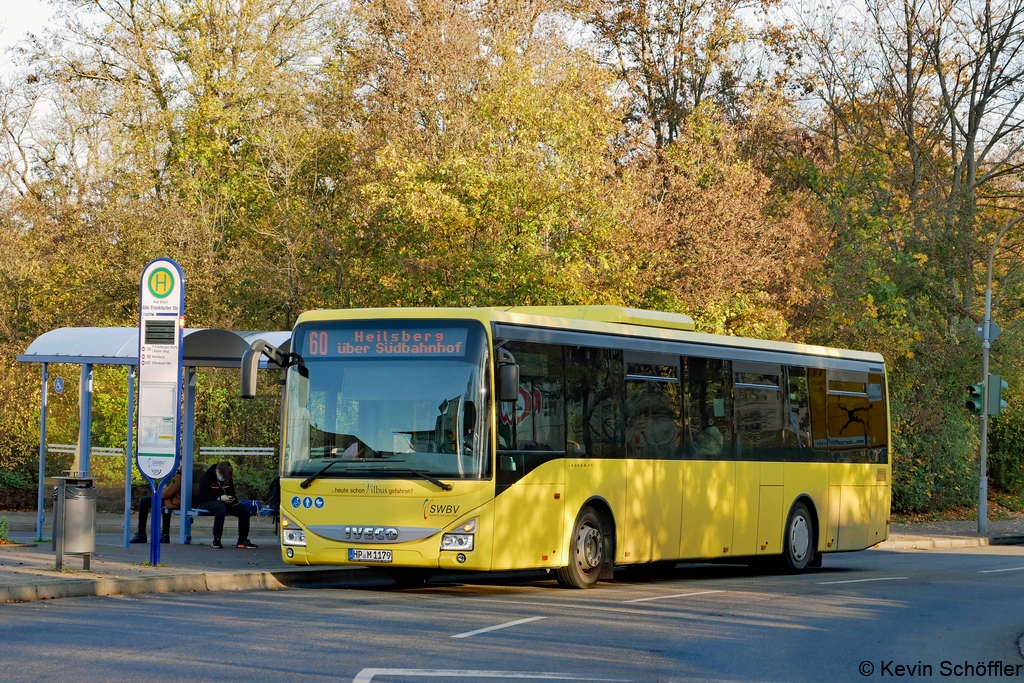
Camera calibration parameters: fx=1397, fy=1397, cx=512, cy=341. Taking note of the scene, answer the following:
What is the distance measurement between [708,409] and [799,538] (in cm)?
339

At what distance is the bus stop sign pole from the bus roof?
60.3 inches

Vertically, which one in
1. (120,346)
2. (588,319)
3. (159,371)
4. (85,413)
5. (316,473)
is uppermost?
(588,319)

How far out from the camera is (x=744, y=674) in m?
9.39

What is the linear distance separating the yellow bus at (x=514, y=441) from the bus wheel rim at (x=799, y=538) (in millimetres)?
1390

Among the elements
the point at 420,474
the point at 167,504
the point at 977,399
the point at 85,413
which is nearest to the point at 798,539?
the point at 420,474

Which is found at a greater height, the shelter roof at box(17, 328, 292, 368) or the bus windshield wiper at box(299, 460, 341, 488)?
the shelter roof at box(17, 328, 292, 368)

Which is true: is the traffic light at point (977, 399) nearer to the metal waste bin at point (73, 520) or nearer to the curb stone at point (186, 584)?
the curb stone at point (186, 584)

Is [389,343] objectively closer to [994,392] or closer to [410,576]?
[410,576]

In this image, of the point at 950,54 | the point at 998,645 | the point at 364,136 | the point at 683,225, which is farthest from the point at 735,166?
the point at 998,645

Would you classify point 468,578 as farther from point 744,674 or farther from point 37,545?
point 744,674

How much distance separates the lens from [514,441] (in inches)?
587

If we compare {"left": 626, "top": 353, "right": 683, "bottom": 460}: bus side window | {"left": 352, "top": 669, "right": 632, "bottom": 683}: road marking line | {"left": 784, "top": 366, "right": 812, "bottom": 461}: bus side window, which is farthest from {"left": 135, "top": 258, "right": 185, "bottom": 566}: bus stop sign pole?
{"left": 784, "top": 366, "right": 812, "bottom": 461}: bus side window

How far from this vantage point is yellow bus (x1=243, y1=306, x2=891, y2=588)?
14508 millimetres

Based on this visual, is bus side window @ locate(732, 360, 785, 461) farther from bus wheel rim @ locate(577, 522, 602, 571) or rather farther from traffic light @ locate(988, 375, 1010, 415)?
traffic light @ locate(988, 375, 1010, 415)
